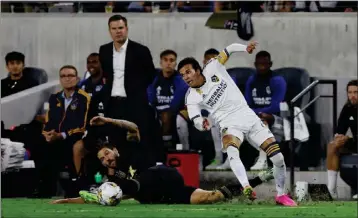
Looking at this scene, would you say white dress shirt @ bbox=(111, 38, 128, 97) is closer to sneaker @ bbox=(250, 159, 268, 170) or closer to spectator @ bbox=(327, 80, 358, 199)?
sneaker @ bbox=(250, 159, 268, 170)

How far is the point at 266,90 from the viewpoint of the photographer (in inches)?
651

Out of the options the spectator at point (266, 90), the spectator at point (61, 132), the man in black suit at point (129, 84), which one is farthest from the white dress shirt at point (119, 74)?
the spectator at point (266, 90)

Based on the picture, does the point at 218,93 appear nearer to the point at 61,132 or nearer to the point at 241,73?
the point at 61,132

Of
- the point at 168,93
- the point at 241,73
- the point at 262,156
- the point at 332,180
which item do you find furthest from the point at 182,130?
the point at 332,180

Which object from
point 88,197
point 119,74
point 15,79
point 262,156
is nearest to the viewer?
point 88,197

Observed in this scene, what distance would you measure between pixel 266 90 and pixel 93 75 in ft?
7.78

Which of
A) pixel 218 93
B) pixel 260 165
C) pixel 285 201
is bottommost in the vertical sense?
pixel 285 201

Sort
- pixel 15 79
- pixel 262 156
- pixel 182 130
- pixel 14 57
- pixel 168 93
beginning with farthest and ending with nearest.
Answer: pixel 15 79, pixel 14 57, pixel 168 93, pixel 182 130, pixel 262 156

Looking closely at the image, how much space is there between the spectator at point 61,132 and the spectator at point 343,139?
127 inches

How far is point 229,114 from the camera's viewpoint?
14086 mm

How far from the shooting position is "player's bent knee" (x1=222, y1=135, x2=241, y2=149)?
1381 cm

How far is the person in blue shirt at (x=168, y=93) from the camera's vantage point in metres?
16.5

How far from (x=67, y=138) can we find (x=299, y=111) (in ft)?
10.3

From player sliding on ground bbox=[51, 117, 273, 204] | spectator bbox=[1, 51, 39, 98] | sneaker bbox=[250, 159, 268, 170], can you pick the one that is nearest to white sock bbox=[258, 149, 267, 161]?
sneaker bbox=[250, 159, 268, 170]
